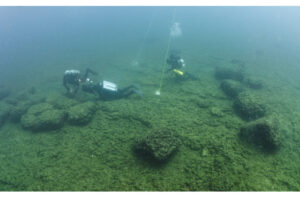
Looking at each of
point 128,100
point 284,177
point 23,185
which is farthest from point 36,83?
point 284,177

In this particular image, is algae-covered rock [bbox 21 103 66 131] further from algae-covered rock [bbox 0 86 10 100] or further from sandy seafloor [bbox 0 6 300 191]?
algae-covered rock [bbox 0 86 10 100]

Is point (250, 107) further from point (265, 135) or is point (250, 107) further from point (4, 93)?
point (4, 93)

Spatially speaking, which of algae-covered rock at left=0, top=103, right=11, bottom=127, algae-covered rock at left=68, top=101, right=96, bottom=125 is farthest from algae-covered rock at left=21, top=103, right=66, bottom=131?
algae-covered rock at left=0, top=103, right=11, bottom=127

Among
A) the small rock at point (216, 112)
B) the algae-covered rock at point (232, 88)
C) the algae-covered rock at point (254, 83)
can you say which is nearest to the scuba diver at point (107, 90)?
the small rock at point (216, 112)

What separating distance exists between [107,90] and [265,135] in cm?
560

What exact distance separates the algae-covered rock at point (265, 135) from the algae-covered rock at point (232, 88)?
2.79 meters

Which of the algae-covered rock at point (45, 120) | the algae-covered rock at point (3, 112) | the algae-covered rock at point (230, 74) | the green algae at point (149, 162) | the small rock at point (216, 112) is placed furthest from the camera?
the algae-covered rock at point (230, 74)

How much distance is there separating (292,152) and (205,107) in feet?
8.66

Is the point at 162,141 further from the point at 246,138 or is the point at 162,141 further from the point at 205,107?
the point at 205,107

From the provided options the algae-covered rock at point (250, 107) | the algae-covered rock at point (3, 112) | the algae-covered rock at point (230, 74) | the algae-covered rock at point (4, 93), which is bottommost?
the algae-covered rock at point (4, 93)

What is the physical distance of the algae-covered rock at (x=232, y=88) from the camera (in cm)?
664

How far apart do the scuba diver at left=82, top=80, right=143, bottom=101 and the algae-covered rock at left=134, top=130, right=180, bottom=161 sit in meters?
3.12

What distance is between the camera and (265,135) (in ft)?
12.4

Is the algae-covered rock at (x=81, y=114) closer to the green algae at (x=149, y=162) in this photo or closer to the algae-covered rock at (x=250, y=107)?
the green algae at (x=149, y=162)
